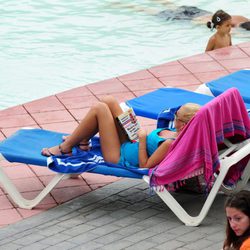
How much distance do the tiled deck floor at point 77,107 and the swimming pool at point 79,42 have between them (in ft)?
5.58

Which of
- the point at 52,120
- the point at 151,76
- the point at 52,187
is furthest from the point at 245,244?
the point at 151,76

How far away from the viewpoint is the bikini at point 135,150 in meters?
7.23

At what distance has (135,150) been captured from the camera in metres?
7.32

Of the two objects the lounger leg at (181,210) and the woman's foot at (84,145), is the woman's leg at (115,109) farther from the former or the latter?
the lounger leg at (181,210)

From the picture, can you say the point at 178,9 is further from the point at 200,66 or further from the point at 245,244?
the point at 245,244

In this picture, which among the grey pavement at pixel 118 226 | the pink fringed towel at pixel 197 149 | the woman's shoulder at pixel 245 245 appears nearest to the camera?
the woman's shoulder at pixel 245 245

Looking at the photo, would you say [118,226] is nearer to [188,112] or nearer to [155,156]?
[155,156]

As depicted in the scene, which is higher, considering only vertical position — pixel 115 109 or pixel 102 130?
pixel 115 109

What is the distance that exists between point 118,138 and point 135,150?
0.25 meters

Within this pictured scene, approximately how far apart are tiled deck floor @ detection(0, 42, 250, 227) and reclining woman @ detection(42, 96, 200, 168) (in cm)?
47

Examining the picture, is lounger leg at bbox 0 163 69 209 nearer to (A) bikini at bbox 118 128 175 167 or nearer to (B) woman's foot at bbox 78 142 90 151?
(B) woman's foot at bbox 78 142 90 151

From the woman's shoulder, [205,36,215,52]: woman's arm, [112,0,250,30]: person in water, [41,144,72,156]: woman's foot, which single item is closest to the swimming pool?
[112,0,250,30]: person in water

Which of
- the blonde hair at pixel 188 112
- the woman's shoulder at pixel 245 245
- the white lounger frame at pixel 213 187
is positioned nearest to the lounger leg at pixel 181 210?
the white lounger frame at pixel 213 187

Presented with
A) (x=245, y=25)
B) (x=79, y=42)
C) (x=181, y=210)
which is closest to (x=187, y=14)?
(x=245, y=25)
